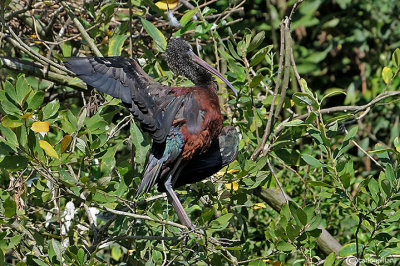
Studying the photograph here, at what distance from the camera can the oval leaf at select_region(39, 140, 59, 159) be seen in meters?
2.73

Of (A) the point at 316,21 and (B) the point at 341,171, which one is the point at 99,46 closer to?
(B) the point at 341,171

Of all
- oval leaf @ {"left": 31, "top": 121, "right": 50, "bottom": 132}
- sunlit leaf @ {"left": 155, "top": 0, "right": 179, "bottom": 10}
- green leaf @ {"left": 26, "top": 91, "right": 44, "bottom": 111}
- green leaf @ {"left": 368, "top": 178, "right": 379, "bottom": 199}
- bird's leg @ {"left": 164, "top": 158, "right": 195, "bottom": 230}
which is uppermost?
sunlit leaf @ {"left": 155, "top": 0, "right": 179, "bottom": 10}

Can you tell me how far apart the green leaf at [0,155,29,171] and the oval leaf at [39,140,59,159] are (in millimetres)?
120

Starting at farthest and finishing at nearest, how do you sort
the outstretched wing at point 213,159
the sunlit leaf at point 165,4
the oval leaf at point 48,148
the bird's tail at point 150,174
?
the sunlit leaf at point 165,4, the outstretched wing at point 213,159, the bird's tail at point 150,174, the oval leaf at point 48,148

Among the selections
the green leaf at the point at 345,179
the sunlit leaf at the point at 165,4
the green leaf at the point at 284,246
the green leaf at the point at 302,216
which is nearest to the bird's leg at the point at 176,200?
the green leaf at the point at 284,246

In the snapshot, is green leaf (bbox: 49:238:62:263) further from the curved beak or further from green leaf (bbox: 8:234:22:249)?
the curved beak

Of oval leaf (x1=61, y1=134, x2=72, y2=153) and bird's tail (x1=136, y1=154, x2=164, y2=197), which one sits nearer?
oval leaf (x1=61, y1=134, x2=72, y2=153)

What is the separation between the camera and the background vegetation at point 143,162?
289cm

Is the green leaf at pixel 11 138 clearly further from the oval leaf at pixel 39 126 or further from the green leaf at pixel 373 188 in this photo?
the green leaf at pixel 373 188

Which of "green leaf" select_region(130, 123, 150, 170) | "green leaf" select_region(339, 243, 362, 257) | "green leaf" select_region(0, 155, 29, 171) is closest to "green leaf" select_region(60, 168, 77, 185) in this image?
"green leaf" select_region(0, 155, 29, 171)

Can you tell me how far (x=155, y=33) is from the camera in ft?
12.0

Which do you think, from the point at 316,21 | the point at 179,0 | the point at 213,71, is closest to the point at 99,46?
the point at 179,0

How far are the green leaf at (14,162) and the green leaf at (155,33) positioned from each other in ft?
3.53

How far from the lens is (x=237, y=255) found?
10.4ft
